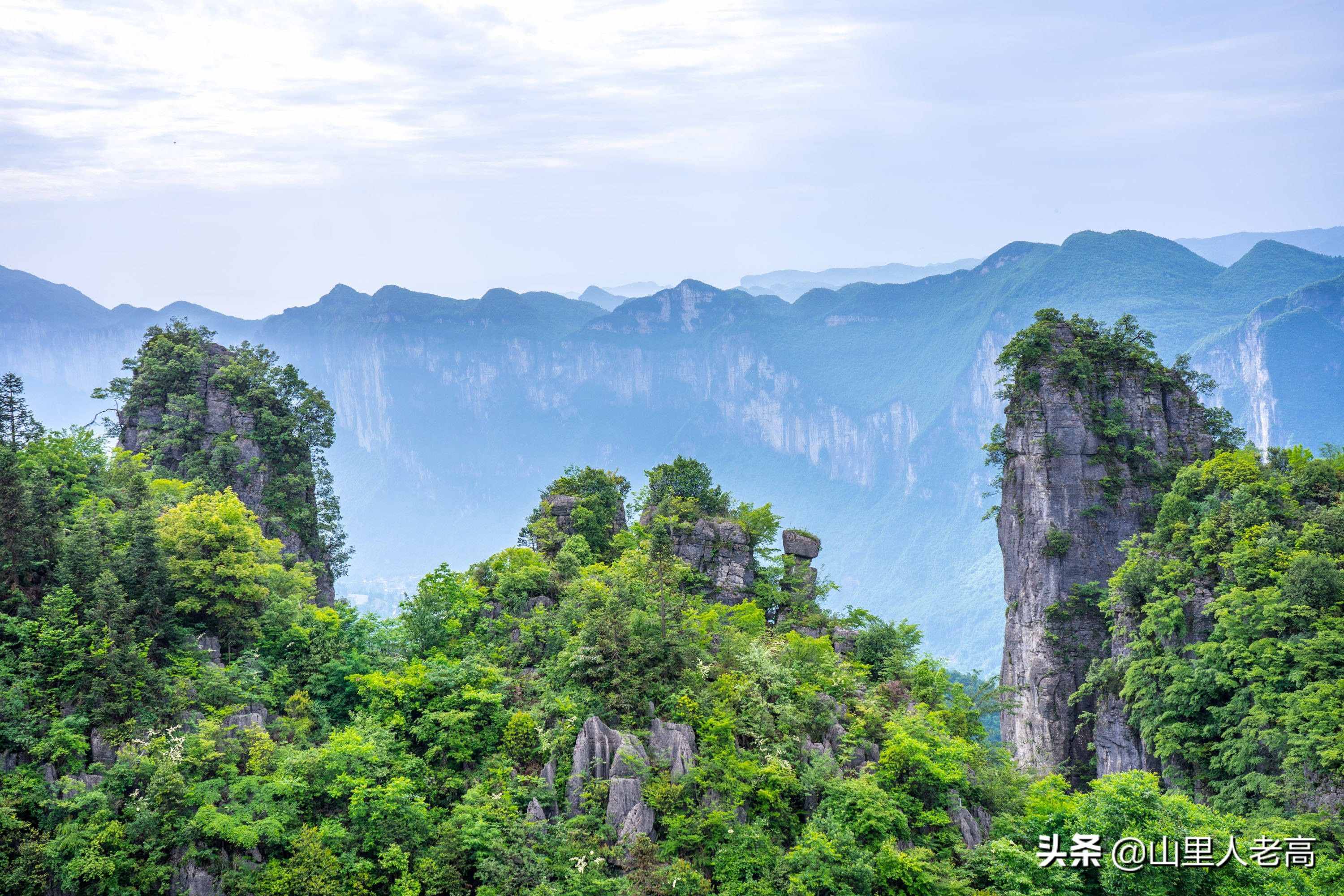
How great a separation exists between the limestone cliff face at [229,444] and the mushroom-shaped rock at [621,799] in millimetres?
24846

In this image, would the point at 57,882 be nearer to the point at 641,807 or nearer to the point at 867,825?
the point at 641,807

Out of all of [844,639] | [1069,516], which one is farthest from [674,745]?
[1069,516]

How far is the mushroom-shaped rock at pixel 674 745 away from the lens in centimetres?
2312

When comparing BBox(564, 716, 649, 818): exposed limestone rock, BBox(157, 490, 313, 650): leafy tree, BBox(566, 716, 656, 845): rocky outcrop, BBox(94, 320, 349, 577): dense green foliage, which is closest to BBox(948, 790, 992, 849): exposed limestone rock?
BBox(566, 716, 656, 845): rocky outcrop

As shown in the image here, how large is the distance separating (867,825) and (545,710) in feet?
27.7

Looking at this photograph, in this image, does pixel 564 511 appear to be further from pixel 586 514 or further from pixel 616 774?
pixel 616 774

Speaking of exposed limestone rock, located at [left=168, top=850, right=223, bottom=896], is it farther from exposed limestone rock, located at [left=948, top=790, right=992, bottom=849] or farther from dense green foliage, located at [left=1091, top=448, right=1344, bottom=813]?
dense green foliage, located at [left=1091, top=448, right=1344, bottom=813]

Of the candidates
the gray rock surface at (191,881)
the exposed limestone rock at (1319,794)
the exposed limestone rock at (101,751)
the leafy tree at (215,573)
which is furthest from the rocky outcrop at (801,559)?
the exposed limestone rock at (101,751)

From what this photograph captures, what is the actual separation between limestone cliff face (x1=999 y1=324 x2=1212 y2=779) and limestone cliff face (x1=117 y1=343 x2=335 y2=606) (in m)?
34.5

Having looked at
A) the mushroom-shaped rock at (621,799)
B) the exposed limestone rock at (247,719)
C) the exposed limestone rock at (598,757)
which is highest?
the exposed limestone rock at (247,719)

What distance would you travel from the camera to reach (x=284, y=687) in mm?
24953

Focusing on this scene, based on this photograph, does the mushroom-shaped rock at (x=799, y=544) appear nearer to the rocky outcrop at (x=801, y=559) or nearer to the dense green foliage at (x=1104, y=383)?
the rocky outcrop at (x=801, y=559)

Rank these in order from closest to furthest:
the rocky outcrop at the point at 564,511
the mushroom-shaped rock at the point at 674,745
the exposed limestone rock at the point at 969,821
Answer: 1. the exposed limestone rock at the point at 969,821
2. the mushroom-shaped rock at the point at 674,745
3. the rocky outcrop at the point at 564,511

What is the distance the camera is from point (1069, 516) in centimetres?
4681
